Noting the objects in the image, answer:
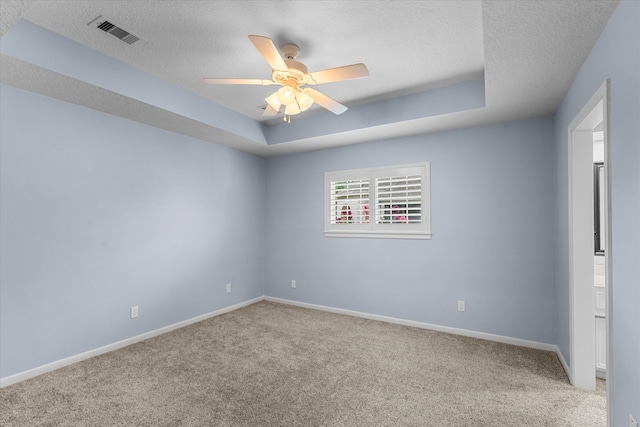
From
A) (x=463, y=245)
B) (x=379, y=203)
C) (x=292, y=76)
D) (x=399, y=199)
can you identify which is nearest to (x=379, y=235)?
(x=379, y=203)

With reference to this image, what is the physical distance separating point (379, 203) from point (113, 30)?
322 centimetres

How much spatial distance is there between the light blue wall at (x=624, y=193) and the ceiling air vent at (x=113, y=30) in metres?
2.92

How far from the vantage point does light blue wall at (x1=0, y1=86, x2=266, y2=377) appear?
8.50ft

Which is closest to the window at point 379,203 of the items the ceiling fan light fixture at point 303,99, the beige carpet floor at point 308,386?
the beige carpet floor at point 308,386

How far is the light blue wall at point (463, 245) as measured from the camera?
3.28m

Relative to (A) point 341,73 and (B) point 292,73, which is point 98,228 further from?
(A) point 341,73

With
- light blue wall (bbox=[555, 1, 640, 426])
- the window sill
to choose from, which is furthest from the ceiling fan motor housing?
the window sill

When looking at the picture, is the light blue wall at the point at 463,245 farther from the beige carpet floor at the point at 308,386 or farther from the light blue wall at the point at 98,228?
the light blue wall at the point at 98,228

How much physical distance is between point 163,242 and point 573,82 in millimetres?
4209

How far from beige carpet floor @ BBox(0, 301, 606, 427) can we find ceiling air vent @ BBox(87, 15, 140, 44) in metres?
2.63

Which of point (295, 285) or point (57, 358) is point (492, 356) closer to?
point (295, 285)

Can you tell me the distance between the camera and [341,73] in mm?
2199

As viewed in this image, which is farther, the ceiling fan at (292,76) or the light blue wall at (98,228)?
the light blue wall at (98,228)

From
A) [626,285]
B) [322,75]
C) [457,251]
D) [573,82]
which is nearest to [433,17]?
[322,75]
